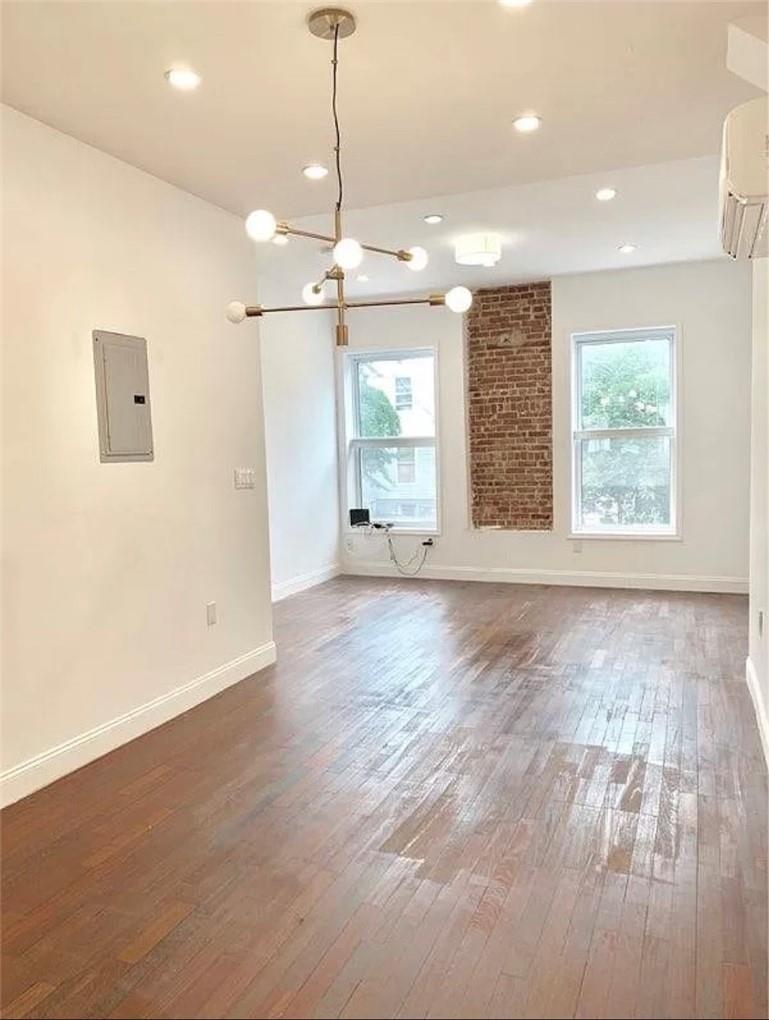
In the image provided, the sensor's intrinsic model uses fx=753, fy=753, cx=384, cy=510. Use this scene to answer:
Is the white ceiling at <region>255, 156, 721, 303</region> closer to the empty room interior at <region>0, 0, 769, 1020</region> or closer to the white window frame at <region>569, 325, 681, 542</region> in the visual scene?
the empty room interior at <region>0, 0, 769, 1020</region>

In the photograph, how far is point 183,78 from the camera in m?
2.64

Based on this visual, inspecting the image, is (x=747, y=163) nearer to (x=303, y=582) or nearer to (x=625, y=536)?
(x=625, y=536)

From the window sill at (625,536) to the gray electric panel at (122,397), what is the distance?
14.7 feet

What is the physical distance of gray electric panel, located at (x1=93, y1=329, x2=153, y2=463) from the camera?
10.9 feet

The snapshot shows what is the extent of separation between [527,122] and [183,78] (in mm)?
1350

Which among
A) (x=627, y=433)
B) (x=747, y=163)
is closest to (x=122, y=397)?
(x=747, y=163)

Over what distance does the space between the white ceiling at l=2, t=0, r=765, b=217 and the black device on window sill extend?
4291mm

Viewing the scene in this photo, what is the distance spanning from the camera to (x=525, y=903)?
215 centimetres

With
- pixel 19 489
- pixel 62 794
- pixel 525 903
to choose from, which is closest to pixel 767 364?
pixel 525 903

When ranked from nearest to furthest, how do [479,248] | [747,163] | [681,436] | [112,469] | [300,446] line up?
[747,163] < [112,469] < [479,248] < [681,436] < [300,446]

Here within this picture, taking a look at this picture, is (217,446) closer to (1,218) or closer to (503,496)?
(1,218)

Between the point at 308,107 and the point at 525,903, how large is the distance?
2865 millimetres

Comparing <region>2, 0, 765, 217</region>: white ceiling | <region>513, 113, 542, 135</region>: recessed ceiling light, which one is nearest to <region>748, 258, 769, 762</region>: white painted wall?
<region>2, 0, 765, 217</region>: white ceiling

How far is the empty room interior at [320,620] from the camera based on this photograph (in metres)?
2.01
